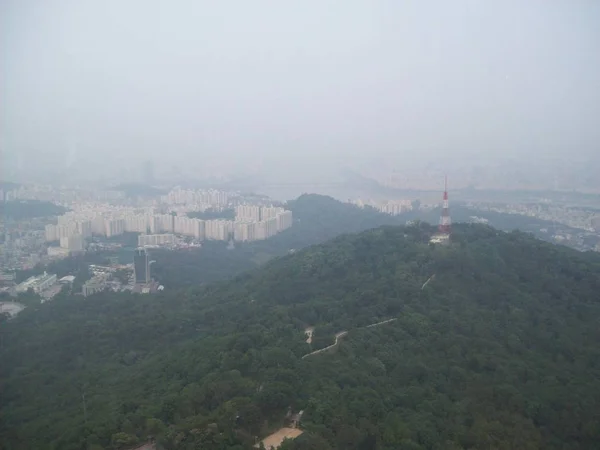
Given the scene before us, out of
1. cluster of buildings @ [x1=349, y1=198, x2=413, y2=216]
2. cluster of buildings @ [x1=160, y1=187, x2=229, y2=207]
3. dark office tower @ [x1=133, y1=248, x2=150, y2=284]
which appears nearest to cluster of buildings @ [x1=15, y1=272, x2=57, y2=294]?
dark office tower @ [x1=133, y1=248, x2=150, y2=284]

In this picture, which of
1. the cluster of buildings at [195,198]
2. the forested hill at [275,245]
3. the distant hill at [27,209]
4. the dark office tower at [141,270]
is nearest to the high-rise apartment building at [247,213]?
the forested hill at [275,245]

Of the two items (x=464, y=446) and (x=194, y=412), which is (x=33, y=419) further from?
(x=464, y=446)

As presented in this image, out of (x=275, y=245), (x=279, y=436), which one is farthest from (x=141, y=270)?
(x=279, y=436)

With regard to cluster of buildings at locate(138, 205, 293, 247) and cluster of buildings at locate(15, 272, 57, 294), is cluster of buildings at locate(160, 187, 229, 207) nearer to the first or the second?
cluster of buildings at locate(138, 205, 293, 247)

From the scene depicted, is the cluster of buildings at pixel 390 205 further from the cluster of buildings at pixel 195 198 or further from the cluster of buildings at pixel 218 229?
the cluster of buildings at pixel 195 198

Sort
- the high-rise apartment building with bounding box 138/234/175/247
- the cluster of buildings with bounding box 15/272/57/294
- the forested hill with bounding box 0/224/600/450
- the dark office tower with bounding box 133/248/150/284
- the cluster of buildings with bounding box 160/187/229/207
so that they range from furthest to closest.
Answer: the cluster of buildings with bounding box 160/187/229/207 → the high-rise apartment building with bounding box 138/234/175/247 → the dark office tower with bounding box 133/248/150/284 → the cluster of buildings with bounding box 15/272/57/294 → the forested hill with bounding box 0/224/600/450

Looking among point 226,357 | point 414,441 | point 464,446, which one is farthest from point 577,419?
point 226,357

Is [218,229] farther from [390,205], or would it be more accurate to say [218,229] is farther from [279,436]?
[279,436]
